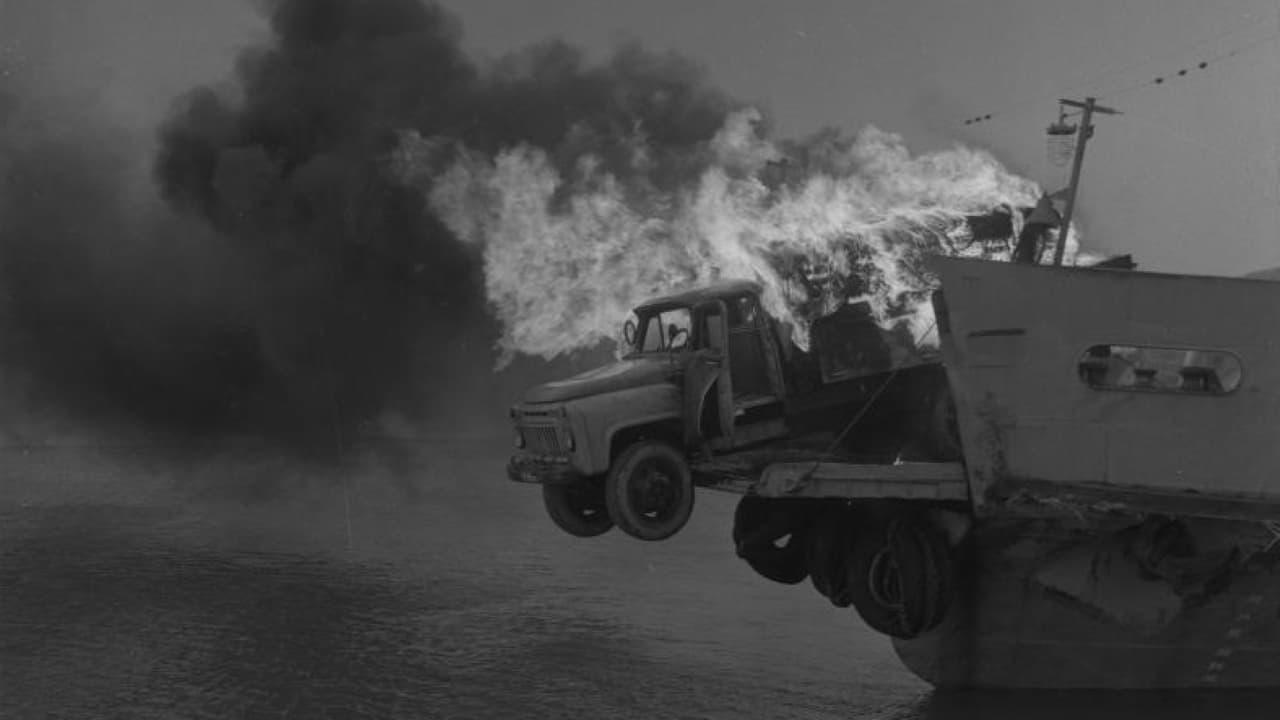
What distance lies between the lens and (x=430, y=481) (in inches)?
2857

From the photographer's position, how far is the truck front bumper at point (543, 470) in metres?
11.3

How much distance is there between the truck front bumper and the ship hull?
203 inches

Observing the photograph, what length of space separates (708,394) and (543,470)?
6.41 feet

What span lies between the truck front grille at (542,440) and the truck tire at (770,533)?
2891 mm

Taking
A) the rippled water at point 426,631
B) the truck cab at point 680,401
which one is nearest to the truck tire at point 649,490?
the truck cab at point 680,401

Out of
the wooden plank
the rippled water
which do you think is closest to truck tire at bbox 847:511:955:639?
the wooden plank

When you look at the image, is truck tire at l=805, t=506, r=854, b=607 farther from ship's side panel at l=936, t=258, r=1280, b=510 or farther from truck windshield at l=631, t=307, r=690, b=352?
truck windshield at l=631, t=307, r=690, b=352

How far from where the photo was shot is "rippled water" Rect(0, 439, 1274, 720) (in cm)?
1700

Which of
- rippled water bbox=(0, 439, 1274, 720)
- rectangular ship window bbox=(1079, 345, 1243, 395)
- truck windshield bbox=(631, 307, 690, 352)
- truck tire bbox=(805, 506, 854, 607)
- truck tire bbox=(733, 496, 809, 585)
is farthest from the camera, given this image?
rippled water bbox=(0, 439, 1274, 720)

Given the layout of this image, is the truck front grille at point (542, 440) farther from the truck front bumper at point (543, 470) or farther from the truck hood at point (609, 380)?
the truck hood at point (609, 380)

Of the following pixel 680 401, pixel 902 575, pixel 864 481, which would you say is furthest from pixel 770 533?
pixel 680 401

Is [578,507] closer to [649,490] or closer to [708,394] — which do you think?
[649,490]

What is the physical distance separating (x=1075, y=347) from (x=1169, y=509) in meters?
1.85

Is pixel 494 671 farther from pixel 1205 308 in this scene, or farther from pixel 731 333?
pixel 1205 308
